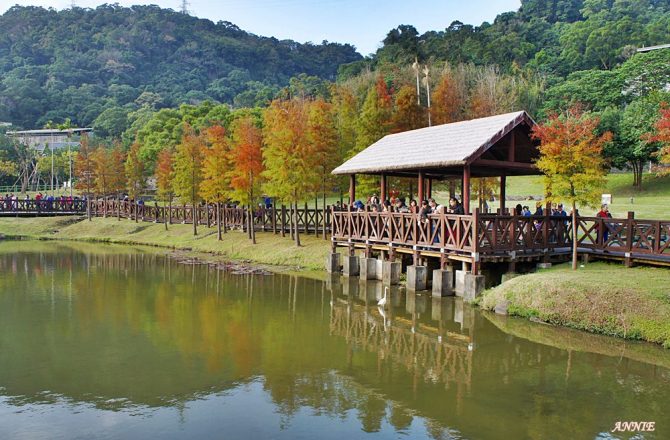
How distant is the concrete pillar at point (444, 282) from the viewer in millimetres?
17797

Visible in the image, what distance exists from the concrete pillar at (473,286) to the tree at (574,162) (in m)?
2.76

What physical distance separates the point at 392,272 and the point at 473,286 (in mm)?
4406

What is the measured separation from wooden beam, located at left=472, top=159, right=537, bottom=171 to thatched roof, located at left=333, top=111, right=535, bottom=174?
1.16 feet

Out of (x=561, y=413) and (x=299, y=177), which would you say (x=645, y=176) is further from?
(x=561, y=413)

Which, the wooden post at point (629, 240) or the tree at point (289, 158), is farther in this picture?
the tree at point (289, 158)

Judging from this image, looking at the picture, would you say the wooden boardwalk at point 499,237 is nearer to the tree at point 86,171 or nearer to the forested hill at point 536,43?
the tree at point 86,171

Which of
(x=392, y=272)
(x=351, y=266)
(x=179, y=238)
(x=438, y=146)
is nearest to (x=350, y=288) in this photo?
(x=392, y=272)

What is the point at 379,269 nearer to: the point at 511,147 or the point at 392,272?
the point at 392,272

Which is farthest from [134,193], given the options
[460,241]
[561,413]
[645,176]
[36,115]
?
[36,115]

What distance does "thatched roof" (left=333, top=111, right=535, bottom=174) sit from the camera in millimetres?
17688

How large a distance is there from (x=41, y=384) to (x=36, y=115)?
12811cm

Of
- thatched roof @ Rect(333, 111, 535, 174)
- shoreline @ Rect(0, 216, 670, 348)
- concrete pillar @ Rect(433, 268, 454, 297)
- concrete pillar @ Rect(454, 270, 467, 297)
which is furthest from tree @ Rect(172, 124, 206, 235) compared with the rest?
concrete pillar @ Rect(454, 270, 467, 297)

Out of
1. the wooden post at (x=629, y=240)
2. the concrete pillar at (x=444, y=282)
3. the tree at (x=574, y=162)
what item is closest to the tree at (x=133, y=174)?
the concrete pillar at (x=444, y=282)

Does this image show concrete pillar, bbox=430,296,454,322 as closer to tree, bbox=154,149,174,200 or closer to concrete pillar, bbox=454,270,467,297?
concrete pillar, bbox=454,270,467,297
